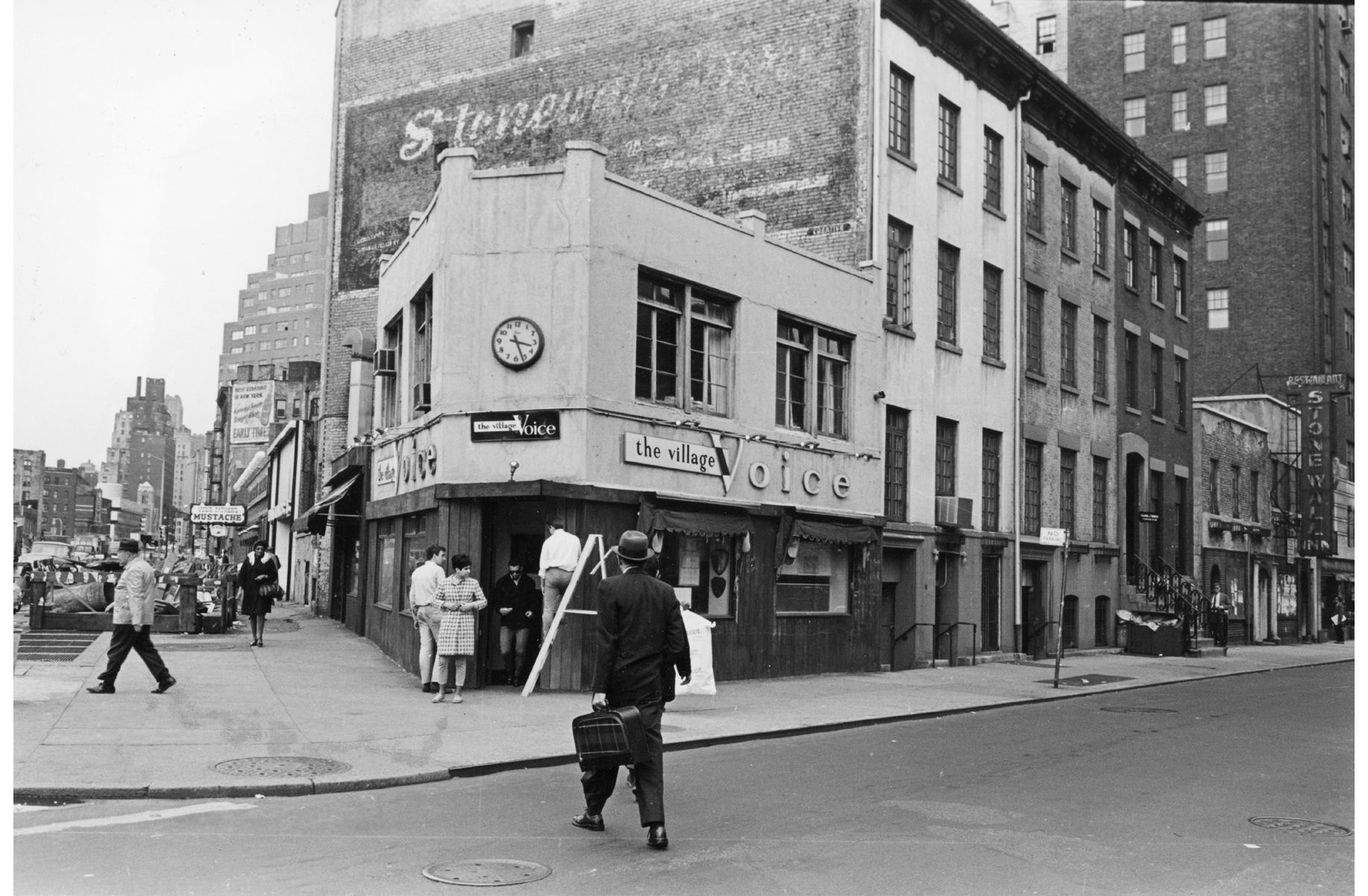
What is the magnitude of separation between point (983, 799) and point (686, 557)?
912 centimetres

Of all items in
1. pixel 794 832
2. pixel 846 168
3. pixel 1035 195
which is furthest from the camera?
pixel 1035 195

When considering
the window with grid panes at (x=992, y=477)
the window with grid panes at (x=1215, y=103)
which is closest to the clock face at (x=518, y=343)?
the window with grid panes at (x=992, y=477)

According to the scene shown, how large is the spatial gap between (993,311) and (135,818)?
71.7 feet

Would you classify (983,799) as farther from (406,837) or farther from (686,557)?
(686,557)

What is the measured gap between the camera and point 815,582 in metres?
20.5

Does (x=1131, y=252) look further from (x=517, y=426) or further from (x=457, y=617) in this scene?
(x=457, y=617)

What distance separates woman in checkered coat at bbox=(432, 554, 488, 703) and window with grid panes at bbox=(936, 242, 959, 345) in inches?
514

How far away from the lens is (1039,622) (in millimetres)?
28031

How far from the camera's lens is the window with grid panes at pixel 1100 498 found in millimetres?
30562

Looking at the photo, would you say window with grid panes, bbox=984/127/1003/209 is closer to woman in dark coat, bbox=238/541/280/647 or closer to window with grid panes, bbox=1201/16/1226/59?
window with grid panes, bbox=1201/16/1226/59

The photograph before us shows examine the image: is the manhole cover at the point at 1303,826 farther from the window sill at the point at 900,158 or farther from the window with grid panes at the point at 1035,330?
the window with grid panes at the point at 1035,330

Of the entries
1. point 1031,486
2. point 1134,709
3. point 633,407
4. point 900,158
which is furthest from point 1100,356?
point 633,407

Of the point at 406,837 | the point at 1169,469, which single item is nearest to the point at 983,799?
the point at 406,837

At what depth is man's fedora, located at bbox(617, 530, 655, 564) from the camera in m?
8.04
